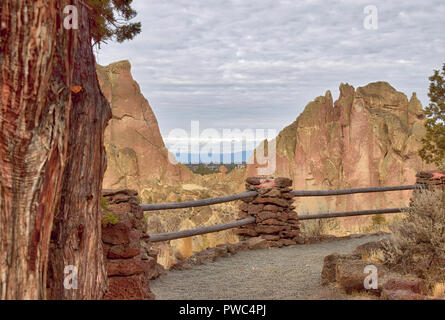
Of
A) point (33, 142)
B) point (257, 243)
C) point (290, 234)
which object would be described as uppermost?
point (33, 142)

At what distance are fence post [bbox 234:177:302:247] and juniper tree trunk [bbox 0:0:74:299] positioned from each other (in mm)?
6023

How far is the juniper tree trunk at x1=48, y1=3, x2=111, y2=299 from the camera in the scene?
3025 mm

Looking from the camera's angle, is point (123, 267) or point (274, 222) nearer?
point (123, 267)

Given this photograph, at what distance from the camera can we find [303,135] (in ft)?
188

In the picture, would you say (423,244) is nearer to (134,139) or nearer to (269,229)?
(269,229)

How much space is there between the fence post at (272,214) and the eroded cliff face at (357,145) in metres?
40.6

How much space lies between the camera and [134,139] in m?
45.8

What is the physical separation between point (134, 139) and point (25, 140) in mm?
44021

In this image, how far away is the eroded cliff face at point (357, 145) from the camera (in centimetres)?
5103

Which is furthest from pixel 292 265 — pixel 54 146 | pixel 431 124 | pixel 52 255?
pixel 431 124

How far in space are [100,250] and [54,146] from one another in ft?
3.42

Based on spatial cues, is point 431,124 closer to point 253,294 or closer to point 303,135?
point 253,294

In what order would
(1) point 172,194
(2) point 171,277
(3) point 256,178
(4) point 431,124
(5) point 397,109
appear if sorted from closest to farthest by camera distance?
(2) point 171,277 < (3) point 256,178 < (4) point 431,124 < (1) point 172,194 < (5) point 397,109

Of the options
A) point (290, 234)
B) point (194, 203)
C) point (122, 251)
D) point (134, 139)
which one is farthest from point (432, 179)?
point (134, 139)
